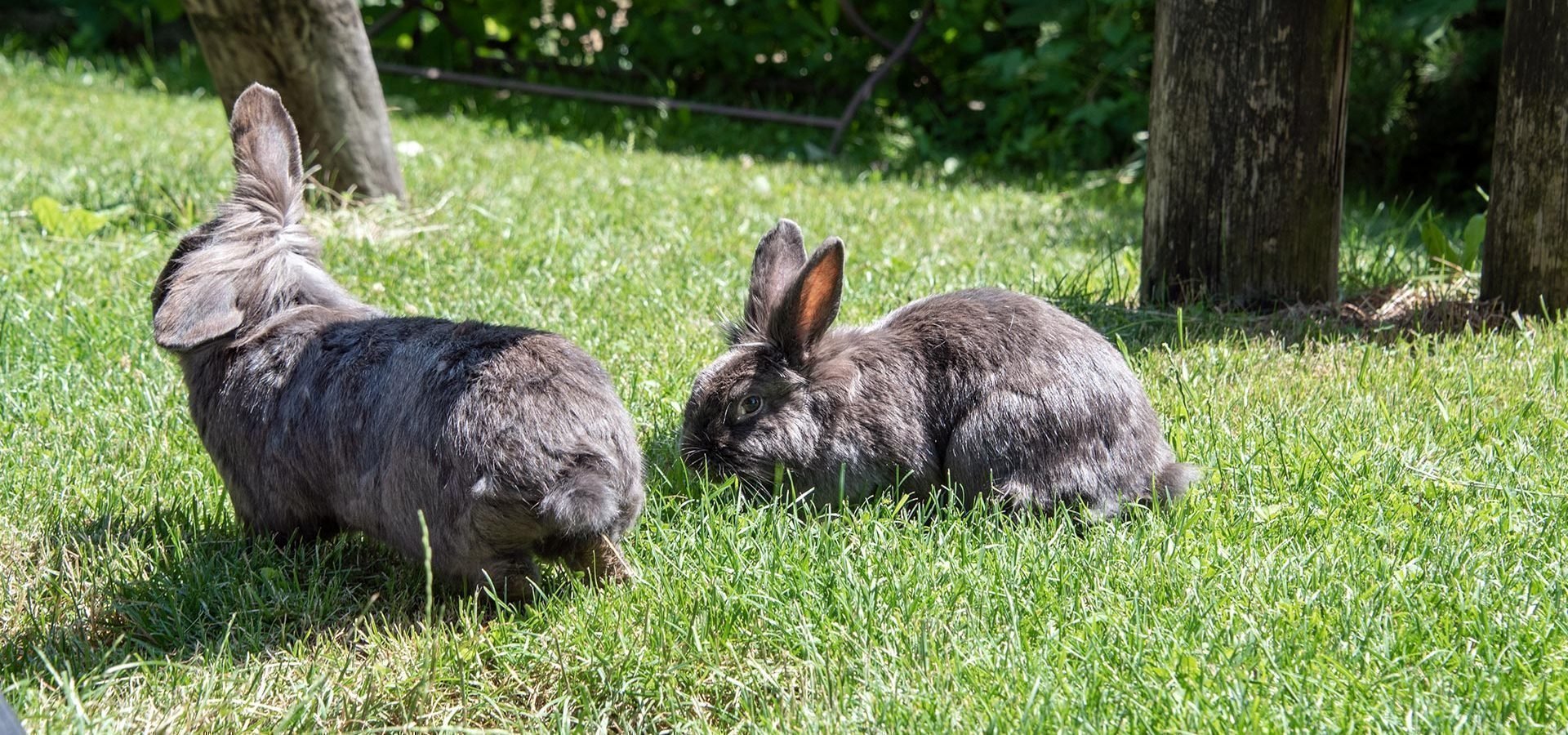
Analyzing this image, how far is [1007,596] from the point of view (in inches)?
102

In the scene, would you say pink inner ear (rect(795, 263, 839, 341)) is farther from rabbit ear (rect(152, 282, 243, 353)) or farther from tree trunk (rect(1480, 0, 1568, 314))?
tree trunk (rect(1480, 0, 1568, 314))

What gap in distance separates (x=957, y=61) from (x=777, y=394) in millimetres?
6401

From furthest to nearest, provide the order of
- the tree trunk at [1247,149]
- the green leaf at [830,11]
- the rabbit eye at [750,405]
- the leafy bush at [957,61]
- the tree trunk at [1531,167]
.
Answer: the green leaf at [830,11]
the leafy bush at [957,61]
the tree trunk at [1247,149]
the tree trunk at [1531,167]
the rabbit eye at [750,405]

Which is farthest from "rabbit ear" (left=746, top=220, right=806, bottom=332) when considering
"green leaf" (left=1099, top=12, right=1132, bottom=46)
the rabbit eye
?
"green leaf" (left=1099, top=12, right=1132, bottom=46)

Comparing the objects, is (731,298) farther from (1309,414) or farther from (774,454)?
(1309,414)

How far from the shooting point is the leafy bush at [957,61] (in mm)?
7445

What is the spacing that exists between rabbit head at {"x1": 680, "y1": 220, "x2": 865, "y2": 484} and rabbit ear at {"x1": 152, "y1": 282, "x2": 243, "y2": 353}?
1.13 m

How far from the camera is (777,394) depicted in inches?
131

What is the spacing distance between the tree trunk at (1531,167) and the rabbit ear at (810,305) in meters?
2.65

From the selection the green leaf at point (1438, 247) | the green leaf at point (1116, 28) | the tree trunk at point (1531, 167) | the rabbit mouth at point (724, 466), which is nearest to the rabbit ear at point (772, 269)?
the rabbit mouth at point (724, 466)

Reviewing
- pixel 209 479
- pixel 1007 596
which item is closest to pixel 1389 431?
pixel 1007 596

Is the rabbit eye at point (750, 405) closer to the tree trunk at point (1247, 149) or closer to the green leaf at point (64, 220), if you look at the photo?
the tree trunk at point (1247, 149)

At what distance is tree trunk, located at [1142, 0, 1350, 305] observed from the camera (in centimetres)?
437

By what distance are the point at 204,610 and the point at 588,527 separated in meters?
0.89
